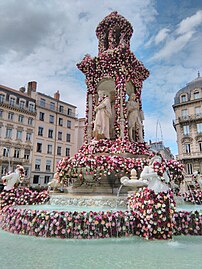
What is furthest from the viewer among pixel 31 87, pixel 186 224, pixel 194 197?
pixel 31 87

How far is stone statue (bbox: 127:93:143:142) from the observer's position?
9922 millimetres

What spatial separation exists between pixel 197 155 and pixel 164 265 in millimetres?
36853

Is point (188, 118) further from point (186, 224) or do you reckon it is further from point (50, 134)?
point (186, 224)

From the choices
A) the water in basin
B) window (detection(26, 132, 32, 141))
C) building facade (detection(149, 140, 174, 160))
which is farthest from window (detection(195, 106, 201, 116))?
the water in basin

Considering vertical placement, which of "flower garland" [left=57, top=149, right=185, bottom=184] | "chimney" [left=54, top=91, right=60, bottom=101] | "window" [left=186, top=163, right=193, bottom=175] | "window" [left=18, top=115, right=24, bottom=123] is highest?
"chimney" [left=54, top=91, right=60, bottom=101]

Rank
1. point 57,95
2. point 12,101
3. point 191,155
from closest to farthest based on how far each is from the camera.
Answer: point 12,101 → point 191,155 → point 57,95

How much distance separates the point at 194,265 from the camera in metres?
3.00

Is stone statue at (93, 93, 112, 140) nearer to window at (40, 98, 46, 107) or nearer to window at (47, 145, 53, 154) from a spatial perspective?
window at (47, 145, 53, 154)

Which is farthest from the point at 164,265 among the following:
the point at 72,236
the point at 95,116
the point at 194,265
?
the point at 95,116

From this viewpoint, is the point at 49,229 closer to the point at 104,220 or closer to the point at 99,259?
the point at 104,220

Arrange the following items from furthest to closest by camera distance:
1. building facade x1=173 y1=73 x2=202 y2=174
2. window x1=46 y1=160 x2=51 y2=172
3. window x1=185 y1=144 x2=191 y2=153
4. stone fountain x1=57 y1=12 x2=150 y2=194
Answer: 1. window x1=46 y1=160 x2=51 y2=172
2. window x1=185 y1=144 x2=191 y2=153
3. building facade x1=173 y1=73 x2=202 y2=174
4. stone fountain x1=57 y1=12 x2=150 y2=194

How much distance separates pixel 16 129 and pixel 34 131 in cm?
356

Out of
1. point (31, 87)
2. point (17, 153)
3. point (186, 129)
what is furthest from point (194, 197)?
point (31, 87)

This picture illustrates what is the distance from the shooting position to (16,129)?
36.6 metres
